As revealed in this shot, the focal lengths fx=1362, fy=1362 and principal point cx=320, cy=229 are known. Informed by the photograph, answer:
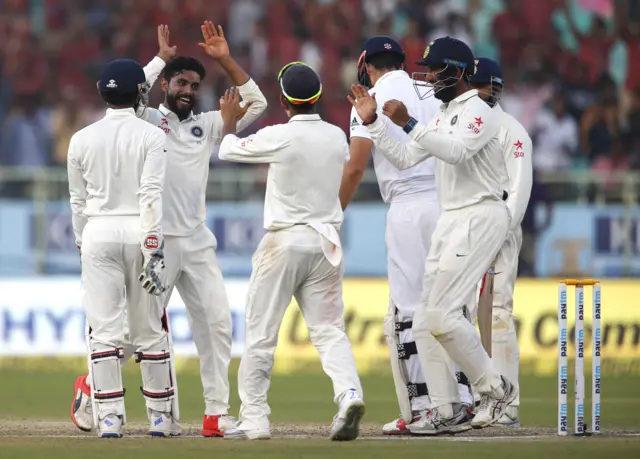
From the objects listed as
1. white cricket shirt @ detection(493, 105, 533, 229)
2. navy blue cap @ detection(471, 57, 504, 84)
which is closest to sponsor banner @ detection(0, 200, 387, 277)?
white cricket shirt @ detection(493, 105, 533, 229)

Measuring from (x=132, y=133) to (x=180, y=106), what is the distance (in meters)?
0.65

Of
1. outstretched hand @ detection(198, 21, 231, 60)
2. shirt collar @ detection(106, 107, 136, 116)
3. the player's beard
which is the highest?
outstretched hand @ detection(198, 21, 231, 60)

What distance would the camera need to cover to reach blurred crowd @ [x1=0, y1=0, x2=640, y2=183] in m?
18.7

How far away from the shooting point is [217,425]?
→ 8.69m

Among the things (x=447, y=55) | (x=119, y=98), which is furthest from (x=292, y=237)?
(x=447, y=55)

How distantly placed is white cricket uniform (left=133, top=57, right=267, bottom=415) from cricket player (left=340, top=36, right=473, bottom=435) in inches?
33.1

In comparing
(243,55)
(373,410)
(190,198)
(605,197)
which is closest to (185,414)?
(373,410)

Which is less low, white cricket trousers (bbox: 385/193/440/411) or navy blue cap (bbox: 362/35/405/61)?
navy blue cap (bbox: 362/35/405/61)

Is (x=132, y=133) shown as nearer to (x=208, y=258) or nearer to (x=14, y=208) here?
(x=208, y=258)

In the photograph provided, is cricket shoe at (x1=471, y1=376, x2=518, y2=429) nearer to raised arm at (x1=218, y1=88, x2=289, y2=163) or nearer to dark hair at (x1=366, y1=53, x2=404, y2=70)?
raised arm at (x1=218, y1=88, x2=289, y2=163)

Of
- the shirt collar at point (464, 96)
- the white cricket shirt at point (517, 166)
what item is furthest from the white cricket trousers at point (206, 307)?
the white cricket shirt at point (517, 166)

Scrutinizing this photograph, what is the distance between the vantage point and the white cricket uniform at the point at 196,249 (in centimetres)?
871

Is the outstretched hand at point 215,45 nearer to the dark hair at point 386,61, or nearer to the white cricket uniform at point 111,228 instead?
the white cricket uniform at point 111,228

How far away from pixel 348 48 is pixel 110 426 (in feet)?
39.4
